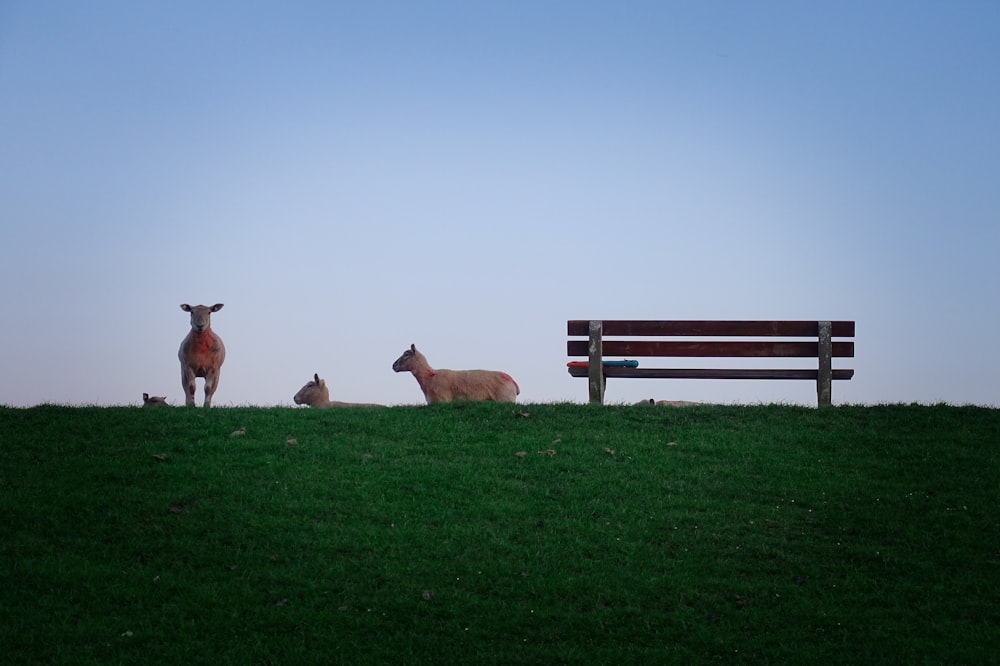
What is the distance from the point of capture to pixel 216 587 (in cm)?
1184

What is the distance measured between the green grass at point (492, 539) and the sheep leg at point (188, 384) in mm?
4537

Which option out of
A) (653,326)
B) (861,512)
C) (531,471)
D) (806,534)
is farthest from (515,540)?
(653,326)

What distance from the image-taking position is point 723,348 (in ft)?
69.4

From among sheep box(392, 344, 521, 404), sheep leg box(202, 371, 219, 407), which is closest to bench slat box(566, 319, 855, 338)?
sheep box(392, 344, 521, 404)

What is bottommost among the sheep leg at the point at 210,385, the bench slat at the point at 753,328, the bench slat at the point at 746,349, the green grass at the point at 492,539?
the green grass at the point at 492,539

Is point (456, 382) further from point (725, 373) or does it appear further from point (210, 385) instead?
point (725, 373)

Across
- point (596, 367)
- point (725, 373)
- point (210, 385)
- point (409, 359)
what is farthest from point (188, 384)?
point (725, 373)

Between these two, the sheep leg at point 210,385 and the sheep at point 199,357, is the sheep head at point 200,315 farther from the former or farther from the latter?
the sheep leg at point 210,385

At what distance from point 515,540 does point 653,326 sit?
9077 mm

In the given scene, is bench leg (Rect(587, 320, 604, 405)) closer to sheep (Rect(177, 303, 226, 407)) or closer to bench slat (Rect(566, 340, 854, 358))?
bench slat (Rect(566, 340, 854, 358))

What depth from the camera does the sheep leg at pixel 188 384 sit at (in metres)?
23.9

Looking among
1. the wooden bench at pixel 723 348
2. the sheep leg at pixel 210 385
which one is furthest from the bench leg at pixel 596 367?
the sheep leg at pixel 210 385

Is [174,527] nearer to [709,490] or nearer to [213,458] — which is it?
[213,458]

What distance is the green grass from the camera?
10875 mm
